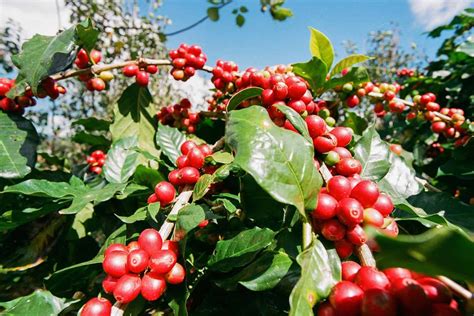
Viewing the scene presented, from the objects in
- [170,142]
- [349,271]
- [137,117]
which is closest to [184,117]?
[137,117]

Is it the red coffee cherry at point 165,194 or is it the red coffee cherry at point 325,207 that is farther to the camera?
the red coffee cherry at point 165,194

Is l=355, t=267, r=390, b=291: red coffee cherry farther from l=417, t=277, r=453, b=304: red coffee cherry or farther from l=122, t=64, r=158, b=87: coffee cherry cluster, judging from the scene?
l=122, t=64, r=158, b=87: coffee cherry cluster

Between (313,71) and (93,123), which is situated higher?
(313,71)

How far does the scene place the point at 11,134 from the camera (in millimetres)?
1409

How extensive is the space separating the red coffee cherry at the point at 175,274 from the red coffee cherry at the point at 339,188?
37 centimetres

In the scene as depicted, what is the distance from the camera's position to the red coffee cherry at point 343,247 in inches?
27.0

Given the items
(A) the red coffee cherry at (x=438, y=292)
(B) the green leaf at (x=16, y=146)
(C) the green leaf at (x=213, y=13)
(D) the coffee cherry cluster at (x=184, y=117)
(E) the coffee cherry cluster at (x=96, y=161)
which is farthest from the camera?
(C) the green leaf at (x=213, y=13)

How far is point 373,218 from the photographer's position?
2.19 ft

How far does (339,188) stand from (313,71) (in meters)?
0.64

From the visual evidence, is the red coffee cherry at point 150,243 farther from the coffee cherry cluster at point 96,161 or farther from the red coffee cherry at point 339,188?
the coffee cherry cluster at point 96,161

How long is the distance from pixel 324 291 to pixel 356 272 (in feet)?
0.24

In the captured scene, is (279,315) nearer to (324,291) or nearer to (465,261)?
(324,291)

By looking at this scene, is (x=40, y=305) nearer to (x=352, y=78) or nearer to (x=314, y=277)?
(x=314, y=277)

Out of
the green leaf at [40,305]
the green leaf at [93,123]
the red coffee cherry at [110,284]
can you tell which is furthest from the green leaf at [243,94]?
the green leaf at [93,123]
